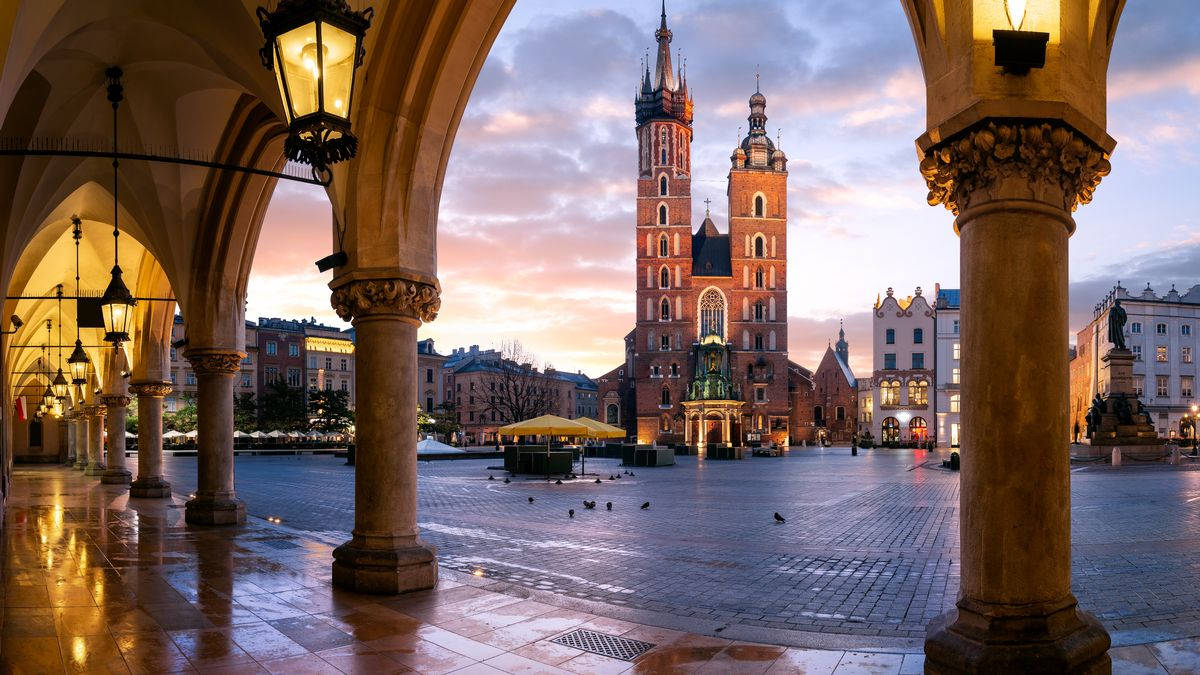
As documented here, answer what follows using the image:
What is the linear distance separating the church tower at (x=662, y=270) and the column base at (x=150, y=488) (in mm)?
63515

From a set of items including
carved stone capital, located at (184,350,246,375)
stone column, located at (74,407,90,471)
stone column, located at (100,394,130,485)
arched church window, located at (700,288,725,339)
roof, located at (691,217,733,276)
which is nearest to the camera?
carved stone capital, located at (184,350,246,375)

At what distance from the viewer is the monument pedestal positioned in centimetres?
3034

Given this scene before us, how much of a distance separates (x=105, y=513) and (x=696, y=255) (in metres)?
77.4

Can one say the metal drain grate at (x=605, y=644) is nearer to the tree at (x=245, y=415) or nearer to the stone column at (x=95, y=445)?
the stone column at (x=95, y=445)

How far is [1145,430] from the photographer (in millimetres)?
30672

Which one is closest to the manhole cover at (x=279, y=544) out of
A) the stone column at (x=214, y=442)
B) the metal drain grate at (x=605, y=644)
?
the stone column at (x=214, y=442)

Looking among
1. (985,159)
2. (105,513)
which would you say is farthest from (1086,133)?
(105,513)

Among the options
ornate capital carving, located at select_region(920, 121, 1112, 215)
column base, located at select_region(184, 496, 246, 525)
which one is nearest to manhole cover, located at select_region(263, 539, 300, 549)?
column base, located at select_region(184, 496, 246, 525)

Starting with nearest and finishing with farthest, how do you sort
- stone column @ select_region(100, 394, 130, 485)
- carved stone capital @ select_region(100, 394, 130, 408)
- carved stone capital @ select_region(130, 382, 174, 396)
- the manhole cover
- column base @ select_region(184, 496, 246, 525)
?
the manhole cover < column base @ select_region(184, 496, 246, 525) < carved stone capital @ select_region(130, 382, 174, 396) < carved stone capital @ select_region(100, 394, 130, 408) < stone column @ select_region(100, 394, 130, 485)

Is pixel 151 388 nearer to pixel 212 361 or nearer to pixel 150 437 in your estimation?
pixel 150 437

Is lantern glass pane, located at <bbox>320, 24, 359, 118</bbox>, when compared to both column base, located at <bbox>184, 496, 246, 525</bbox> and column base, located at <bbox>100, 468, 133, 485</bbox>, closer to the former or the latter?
column base, located at <bbox>184, 496, 246, 525</bbox>

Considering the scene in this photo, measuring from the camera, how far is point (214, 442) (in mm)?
13109

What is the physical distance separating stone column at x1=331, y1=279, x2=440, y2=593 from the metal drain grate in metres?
2.28

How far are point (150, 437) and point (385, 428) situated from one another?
13.3 m
